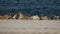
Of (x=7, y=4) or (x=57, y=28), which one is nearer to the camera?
(x=57, y=28)

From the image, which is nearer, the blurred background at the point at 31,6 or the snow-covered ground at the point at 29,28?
the snow-covered ground at the point at 29,28

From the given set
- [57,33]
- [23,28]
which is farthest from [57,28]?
[23,28]

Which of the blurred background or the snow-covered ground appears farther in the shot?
the blurred background

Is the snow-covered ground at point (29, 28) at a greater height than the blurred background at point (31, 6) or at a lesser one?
lesser

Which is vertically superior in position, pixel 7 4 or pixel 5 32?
pixel 7 4

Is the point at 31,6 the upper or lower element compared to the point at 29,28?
upper

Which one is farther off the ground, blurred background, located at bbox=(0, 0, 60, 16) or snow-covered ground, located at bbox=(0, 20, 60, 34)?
blurred background, located at bbox=(0, 0, 60, 16)

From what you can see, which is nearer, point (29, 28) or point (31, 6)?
point (29, 28)

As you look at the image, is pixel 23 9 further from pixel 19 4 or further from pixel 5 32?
pixel 5 32

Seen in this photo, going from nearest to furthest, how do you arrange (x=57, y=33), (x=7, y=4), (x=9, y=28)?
(x=57, y=33) → (x=9, y=28) → (x=7, y=4)

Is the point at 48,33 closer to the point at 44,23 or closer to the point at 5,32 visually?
the point at 44,23

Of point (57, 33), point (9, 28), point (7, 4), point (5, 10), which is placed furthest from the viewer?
point (7, 4)

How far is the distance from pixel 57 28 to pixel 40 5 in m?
1.54

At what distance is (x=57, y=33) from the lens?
1.06 meters
